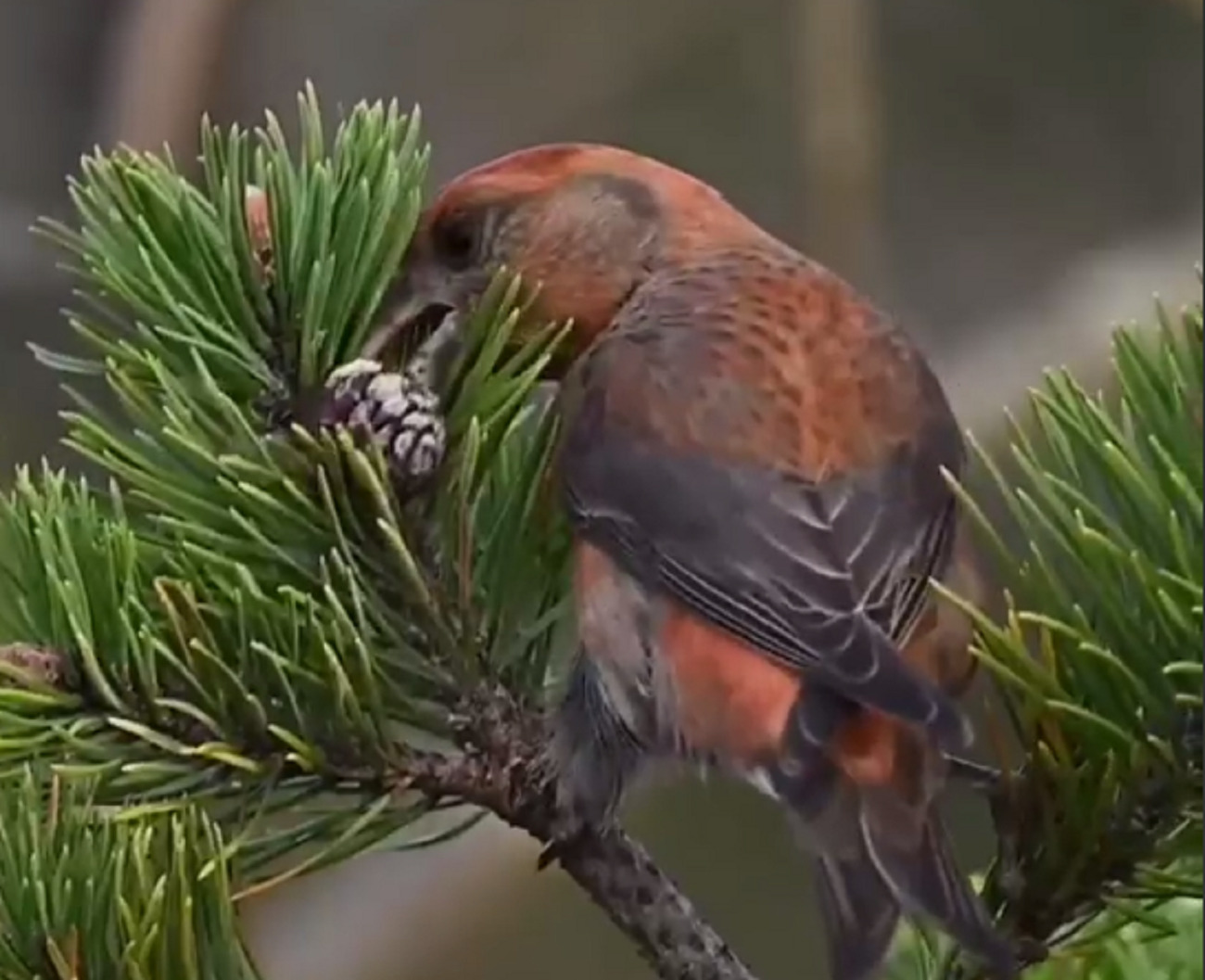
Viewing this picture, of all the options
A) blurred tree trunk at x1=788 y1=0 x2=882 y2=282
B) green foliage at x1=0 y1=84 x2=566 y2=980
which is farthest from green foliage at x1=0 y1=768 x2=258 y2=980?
blurred tree trunk at x1=788 y1=0 x2=882 y2=282

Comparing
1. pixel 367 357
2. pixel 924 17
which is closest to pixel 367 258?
pixel 367 357

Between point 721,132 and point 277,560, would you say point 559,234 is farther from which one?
point 721,132

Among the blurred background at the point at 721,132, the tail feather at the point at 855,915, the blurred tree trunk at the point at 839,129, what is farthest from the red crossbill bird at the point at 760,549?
the blurred tree trunk at the point at 839,129

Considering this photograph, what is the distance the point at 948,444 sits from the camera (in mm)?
545

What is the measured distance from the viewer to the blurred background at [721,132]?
3.55 feet

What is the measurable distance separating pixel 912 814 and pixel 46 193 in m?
0.97

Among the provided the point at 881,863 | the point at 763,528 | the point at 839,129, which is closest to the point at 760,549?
the point at 763,528

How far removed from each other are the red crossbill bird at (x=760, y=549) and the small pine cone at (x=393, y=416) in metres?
0.04

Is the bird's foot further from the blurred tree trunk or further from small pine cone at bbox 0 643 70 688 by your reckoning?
the blurred tree trunk

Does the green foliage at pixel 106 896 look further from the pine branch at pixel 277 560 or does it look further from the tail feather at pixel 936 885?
the tail feather at pixel 936 885

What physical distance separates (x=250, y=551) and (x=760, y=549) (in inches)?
5.2

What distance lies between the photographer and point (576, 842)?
450mm

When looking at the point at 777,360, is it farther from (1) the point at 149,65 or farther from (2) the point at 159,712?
(1) the point at 149,65

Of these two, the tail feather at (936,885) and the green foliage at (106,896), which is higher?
the tail feather at (936,885)
